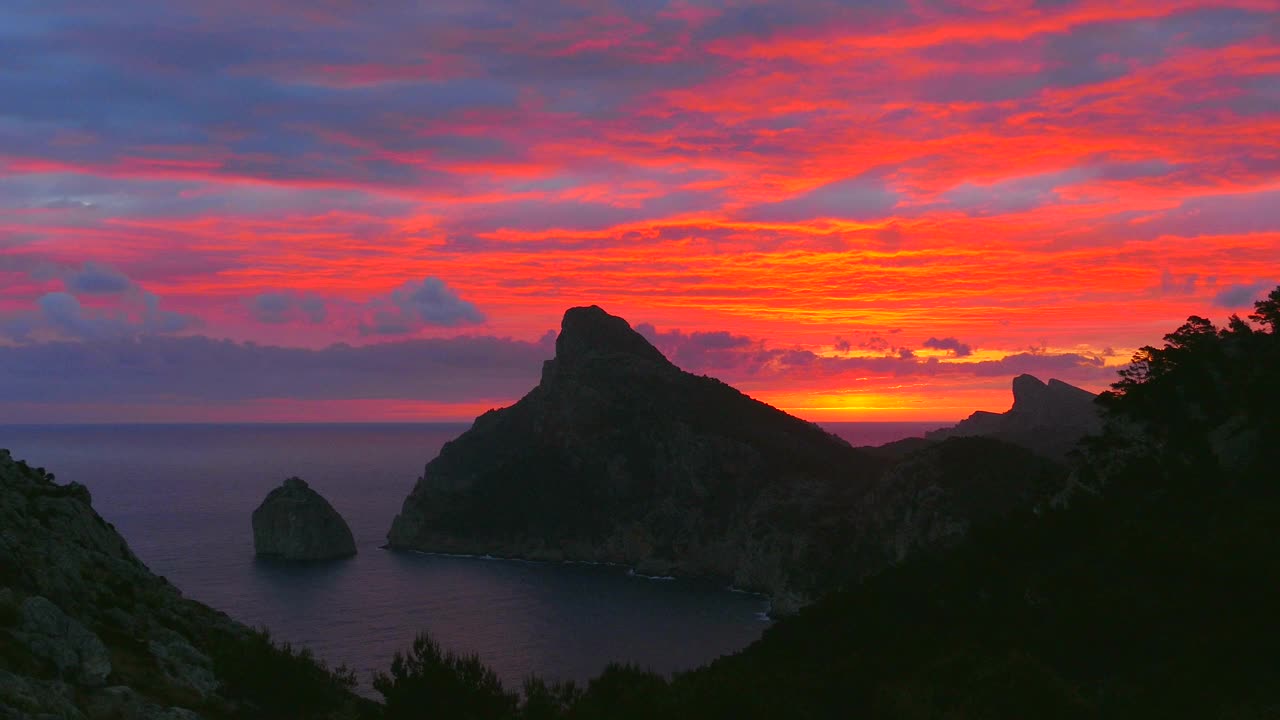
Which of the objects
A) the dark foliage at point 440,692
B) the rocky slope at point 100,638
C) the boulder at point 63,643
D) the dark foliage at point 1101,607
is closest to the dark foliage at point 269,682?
the rocky slope at point 100,638

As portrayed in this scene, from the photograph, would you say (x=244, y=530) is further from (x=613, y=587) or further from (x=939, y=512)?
(x=939, y=512)

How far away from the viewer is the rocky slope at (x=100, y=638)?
2320 centimetres

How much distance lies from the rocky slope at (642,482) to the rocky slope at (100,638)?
390ft

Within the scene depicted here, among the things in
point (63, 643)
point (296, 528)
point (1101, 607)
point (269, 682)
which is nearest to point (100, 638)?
point (63, 643)

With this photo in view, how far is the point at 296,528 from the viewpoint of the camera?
166125 mm

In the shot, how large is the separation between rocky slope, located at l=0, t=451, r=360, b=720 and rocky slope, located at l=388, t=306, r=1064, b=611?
118913 mm

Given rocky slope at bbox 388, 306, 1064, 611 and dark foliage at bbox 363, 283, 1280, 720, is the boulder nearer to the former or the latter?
dark foliage at bbox 363, 283, 1280, 720

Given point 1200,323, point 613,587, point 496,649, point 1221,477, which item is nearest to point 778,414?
point 613,587

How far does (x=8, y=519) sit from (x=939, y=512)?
11580cm

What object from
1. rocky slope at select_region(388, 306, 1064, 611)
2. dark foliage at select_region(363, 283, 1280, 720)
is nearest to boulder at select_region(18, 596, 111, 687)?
dark foliage at select_region(363, 283, 1280, 720)

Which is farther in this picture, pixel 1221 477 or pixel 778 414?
pixel 778 414

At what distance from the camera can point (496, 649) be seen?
110 m

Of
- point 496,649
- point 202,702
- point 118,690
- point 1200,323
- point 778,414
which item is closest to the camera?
point 118,690

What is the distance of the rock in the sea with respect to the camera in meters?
166
